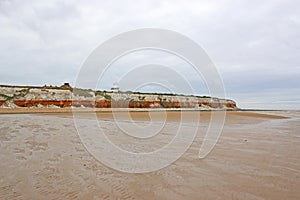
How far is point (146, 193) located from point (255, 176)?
2.03 m

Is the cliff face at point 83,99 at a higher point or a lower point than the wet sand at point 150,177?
higher

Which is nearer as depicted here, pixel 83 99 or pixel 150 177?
pixel 150 177

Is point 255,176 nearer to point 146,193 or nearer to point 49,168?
point 146,193

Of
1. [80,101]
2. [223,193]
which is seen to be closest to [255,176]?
[223,193]

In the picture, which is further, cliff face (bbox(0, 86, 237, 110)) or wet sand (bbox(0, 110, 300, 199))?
cliff face (bbox(0, 86, 237, 110))

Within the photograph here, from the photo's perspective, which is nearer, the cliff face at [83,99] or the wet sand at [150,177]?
the wet sand at [150,177]

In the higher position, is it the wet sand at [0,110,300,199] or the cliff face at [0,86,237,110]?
the cliff face at [0,86,237,110]

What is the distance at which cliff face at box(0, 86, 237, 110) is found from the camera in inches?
1154

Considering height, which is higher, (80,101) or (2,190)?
(80,101)

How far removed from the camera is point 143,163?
16.3ft

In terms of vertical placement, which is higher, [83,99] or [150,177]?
[83,99]

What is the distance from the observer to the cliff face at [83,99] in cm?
2932

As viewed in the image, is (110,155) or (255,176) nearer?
(255,176)

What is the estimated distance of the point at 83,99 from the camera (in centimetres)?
3466
